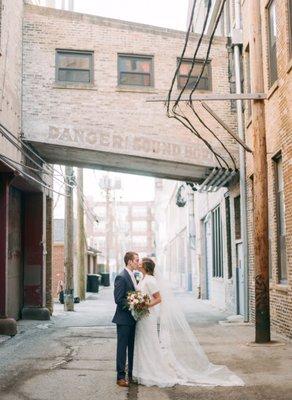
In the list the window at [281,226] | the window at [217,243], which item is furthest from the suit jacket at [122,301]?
the window at [217,243]

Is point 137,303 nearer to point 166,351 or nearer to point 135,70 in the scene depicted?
point 166,351

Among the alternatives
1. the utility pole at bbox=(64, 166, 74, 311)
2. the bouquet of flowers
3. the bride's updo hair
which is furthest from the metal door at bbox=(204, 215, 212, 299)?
the bouquet of flowers

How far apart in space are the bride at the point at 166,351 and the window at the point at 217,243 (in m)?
13.1

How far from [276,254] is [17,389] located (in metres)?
7.56

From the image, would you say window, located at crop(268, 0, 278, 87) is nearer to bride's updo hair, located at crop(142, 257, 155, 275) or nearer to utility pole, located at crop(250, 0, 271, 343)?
utility pole, located at crop(250, 0, 271, 343)

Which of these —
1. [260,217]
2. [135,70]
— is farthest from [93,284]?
[260,217]

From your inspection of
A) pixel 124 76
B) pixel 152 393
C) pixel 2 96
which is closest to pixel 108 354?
pixel 152 393

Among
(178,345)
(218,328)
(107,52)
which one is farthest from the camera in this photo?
(107,52)

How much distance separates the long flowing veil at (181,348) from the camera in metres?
8.10

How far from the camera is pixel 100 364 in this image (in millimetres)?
9383

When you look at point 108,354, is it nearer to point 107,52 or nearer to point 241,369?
point 241,369

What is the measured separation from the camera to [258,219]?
11352 mm

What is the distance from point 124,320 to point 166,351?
3.20ft

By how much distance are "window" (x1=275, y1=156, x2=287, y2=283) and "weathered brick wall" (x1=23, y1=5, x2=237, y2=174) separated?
12.3 feet
